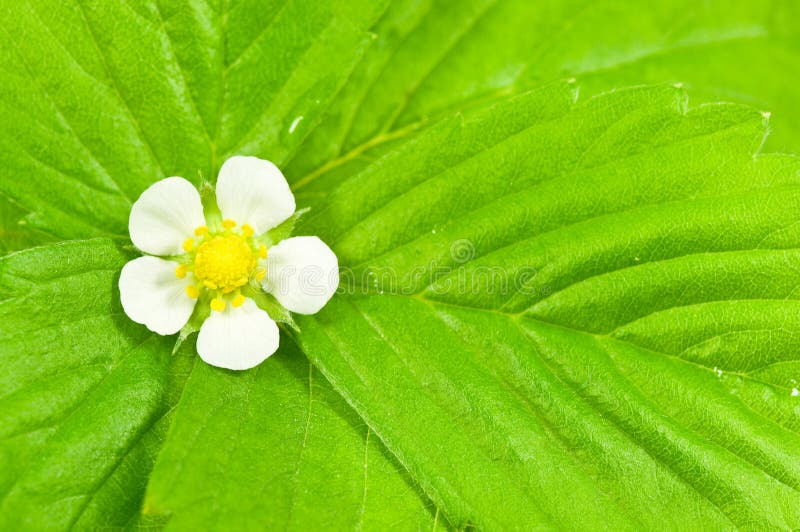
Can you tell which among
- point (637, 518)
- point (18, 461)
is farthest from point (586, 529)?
point (18, 461)

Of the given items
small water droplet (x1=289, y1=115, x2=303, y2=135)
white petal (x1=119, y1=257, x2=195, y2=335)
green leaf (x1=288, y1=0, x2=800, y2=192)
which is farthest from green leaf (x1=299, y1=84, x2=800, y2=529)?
green leaf (x1=288, y1=0, x2=800, y2=192)

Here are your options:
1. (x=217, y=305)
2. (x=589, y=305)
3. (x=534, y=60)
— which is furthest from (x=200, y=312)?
(x=534, y=60)

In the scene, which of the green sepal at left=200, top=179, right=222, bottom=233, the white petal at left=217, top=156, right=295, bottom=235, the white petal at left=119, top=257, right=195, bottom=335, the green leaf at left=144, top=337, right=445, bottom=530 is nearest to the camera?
the green leaf at left=144, top=337, right=445, bottom=530

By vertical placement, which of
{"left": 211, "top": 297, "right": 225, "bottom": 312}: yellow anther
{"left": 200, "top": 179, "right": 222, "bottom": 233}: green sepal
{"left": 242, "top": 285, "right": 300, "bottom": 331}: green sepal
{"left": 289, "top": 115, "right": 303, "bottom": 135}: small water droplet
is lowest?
{"left": 242, "top": 285, "right": 300, "bottom": 331}: green sepal

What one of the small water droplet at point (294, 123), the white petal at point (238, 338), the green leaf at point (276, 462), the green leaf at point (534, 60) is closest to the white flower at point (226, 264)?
the white petal at point (238, 338)

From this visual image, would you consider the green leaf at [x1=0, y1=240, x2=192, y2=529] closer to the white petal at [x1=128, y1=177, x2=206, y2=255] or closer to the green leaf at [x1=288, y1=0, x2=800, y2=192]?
the white petal at [x1=128, y1=177, x2=206, y2=255]

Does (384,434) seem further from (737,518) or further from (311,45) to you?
(311,45)

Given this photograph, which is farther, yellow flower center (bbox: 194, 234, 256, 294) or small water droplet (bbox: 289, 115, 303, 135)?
small water droplet (bbox: 289, 115, 303, 135)

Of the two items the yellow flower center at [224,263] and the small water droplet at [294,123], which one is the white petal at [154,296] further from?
the small water droplet at [294,123]
